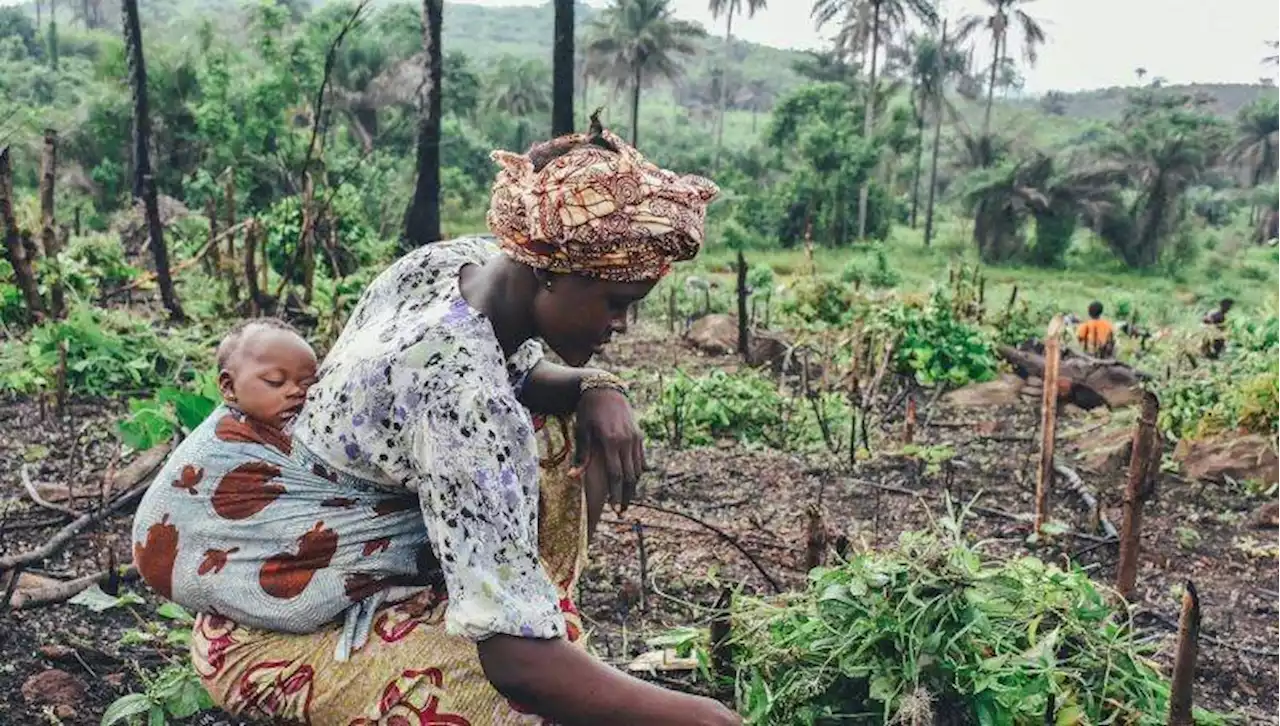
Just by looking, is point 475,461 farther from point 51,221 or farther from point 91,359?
point 51,221

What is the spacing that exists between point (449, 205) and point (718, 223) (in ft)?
24.1

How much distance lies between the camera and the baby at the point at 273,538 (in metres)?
1.74

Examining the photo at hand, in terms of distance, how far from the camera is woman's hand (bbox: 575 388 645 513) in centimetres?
200

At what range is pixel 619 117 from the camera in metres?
56.1

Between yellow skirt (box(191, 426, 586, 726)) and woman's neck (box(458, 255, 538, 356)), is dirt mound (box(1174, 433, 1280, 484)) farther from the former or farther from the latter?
woman's neck (box(458, 255, 538, 356))

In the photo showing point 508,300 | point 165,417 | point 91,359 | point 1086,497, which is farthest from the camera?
point 91,359

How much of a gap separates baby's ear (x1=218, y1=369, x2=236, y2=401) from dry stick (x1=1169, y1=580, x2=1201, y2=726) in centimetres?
156

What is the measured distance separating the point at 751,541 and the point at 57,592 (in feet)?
7.08

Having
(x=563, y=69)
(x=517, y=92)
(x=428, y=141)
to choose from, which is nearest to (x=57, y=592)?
(x=428, y=141)

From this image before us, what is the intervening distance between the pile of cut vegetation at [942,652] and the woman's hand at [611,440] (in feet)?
1.70

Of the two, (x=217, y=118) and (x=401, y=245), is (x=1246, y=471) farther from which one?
(x=217, y=118)

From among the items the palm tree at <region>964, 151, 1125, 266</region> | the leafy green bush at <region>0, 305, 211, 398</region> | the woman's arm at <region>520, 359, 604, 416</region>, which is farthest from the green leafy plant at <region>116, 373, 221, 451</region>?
the palm tree at <region>964, 151, 1125, 266</region>

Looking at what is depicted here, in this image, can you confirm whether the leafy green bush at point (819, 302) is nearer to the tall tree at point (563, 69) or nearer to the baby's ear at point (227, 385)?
the tall tree at point (563, 69)

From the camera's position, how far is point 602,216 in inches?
60.7
